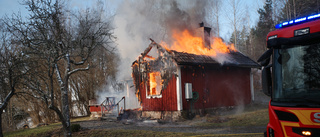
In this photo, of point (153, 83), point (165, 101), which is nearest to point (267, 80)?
point (165, 101)

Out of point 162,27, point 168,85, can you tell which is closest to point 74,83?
point 162,27

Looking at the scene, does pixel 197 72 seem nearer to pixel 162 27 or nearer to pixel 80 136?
pixel 80 136

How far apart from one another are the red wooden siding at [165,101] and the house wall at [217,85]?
1.89 feet

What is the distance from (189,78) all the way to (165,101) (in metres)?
2.09

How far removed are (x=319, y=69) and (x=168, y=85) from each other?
11.4 m

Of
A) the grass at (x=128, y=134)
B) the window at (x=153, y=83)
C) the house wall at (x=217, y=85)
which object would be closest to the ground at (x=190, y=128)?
the grass at (x=128, y=134)

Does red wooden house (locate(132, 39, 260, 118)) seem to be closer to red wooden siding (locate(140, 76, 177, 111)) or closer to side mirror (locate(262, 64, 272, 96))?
red wooden siding (locate(140, 76, 177, 111))

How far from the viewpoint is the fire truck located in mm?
3912

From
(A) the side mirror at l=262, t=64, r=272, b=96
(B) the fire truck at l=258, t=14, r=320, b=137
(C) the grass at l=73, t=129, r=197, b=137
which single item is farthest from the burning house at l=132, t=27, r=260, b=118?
(B) the fire truck at l=258, t=14, r=320, b=137

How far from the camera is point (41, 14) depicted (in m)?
9.59

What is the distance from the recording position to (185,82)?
14.9m

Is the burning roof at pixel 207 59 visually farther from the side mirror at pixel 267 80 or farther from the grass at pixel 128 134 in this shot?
the side mirror at pixel 267 80

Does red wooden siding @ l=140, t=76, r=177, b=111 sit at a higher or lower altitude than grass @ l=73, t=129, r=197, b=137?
Answer: higher

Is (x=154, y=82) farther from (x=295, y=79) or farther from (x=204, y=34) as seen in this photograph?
(x=295, y=79)
